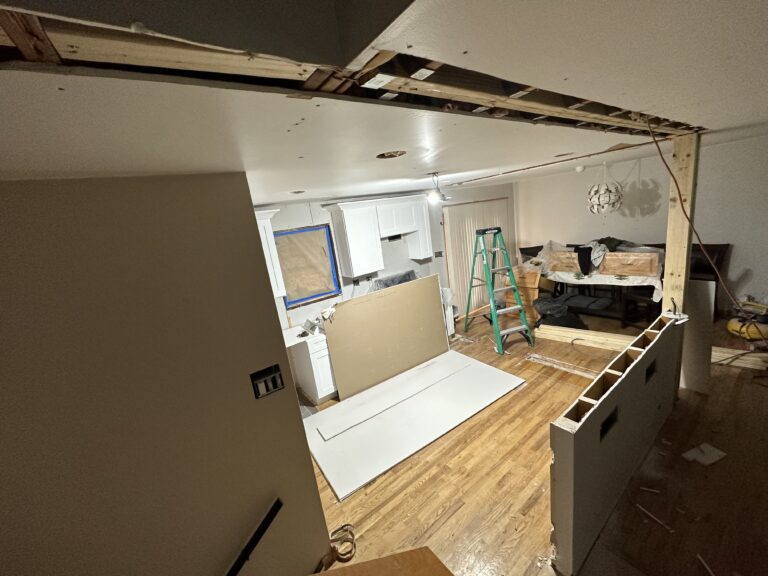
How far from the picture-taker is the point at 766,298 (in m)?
3.82

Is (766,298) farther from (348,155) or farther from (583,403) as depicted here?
(348,155)

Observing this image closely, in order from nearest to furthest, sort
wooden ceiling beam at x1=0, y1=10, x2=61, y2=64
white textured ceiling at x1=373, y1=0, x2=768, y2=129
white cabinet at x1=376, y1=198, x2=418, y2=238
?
wooden ceiling beam at x1=0, y1=10, x2=61, y2=64, white textured ceiling at x1=373, y1=0, x2=768, y2=129, white cabinet at x1=376, y1=198, x2=418, y2=238

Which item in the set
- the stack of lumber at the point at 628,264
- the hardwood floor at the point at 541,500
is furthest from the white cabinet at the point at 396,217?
the hardwood floor at the point at 541,500

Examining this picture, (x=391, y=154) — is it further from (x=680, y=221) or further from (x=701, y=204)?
(x=701, y=204)

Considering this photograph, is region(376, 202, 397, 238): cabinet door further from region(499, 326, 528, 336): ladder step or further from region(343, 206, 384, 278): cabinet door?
region(499, 326, 528, 336): ladder step

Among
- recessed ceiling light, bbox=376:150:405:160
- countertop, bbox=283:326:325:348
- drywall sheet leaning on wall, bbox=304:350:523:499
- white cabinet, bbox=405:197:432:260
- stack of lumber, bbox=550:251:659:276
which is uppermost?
recessed ceiling light, bbox=376:150:405:160

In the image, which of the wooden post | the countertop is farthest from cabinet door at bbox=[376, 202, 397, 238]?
the wooden post

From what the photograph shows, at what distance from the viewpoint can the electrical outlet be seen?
146 centimetres

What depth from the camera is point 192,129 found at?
742 millimetres

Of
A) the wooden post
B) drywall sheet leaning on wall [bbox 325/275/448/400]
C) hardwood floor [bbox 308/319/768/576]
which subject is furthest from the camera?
drywall sheet leaning on wall [bbox 325/275/448/400]

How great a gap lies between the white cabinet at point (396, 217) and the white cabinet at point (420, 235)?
0.20ft

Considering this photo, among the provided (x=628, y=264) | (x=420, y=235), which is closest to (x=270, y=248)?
(x=420, y=235)

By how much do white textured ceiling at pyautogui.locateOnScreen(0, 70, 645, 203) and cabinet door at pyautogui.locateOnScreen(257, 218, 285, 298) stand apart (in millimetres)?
1723

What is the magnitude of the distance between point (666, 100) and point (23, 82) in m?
1.62
